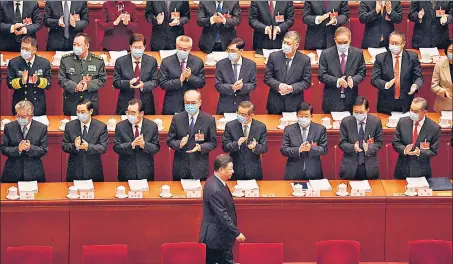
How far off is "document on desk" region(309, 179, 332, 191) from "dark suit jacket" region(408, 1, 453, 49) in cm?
314

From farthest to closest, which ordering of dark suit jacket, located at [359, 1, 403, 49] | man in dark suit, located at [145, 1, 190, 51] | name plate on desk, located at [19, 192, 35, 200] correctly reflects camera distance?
dark suit jacket, located at [359, 1, 403, 49], man in dark suit, located at [145, 1, 190, 51], name plate on desk, located at [19, 192, 35, 200]

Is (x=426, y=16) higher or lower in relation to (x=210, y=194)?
higher

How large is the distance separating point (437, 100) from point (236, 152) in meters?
2.70

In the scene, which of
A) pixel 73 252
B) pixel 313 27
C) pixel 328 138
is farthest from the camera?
pixel 313 27

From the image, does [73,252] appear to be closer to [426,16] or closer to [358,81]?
[358,81]

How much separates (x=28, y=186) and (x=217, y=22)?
11.4 feet

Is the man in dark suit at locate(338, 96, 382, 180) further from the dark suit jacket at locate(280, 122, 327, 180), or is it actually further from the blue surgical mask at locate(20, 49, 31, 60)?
the blue surgical mask at locate(20, 49, 31, 60)

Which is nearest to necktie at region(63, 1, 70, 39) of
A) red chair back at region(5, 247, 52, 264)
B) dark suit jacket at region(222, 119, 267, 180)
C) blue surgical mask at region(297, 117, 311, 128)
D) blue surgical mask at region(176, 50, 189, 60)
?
blue surgical mask at region(176, 50, 189, 60)

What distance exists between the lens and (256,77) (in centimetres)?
1716

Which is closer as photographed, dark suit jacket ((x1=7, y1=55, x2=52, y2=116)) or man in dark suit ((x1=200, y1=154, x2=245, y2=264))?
man in dark suit ((x1=200, y1=154, x2=245, y2=264))

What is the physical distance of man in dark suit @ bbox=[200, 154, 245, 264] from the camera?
1392 centimetres

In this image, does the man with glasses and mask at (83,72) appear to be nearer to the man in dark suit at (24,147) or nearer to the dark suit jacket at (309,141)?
the man in dark suit at (24,147)

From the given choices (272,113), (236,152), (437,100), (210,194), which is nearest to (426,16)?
(437,100)

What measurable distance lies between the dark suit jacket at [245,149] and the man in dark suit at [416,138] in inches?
56.3
